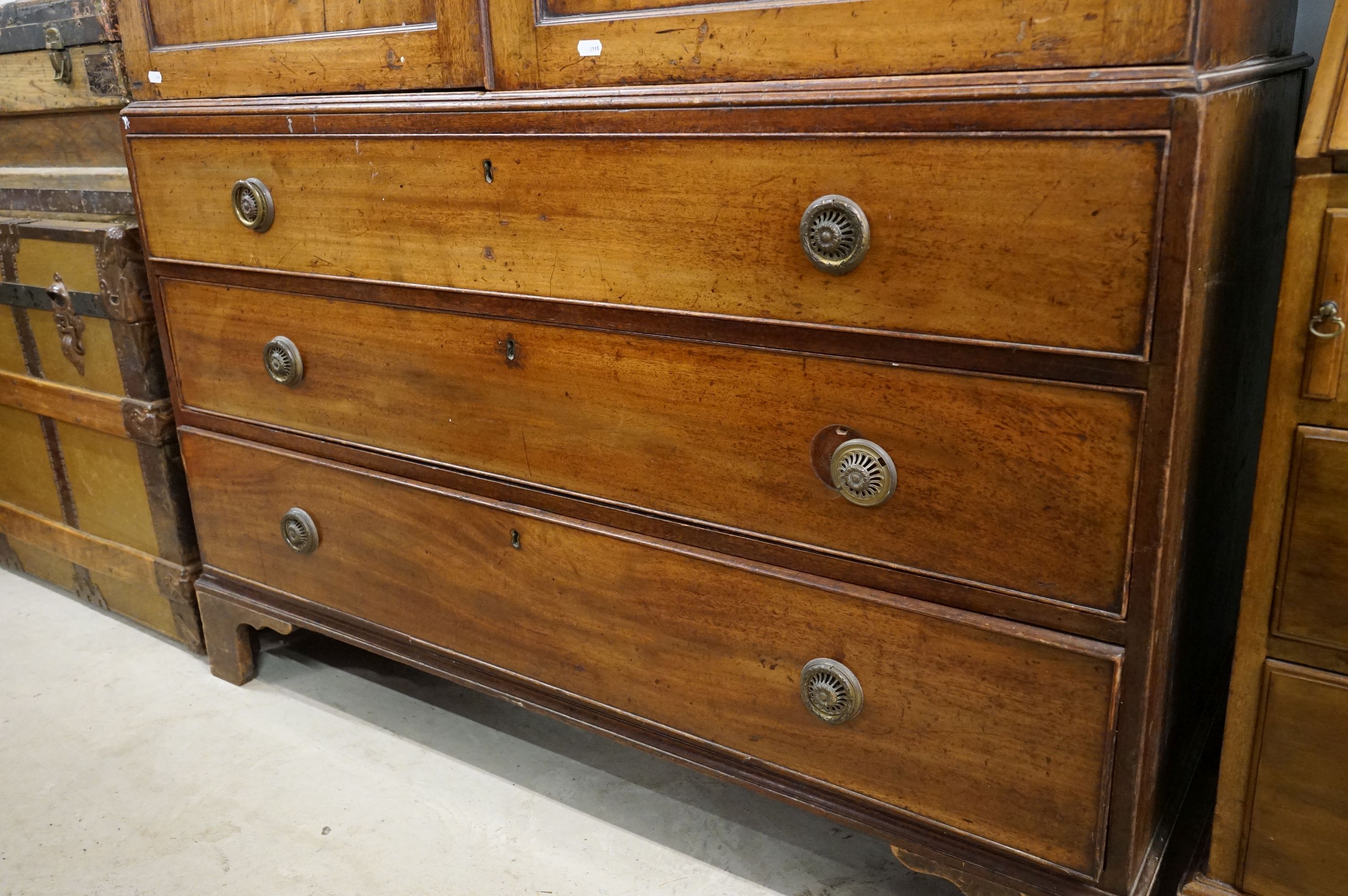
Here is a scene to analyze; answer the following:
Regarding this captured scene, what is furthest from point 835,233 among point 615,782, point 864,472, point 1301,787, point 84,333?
point 84,333

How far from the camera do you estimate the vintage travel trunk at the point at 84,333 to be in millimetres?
1881

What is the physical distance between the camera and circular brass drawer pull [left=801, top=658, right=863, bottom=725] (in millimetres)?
1219

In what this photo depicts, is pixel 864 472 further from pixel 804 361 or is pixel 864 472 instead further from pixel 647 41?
pixel 647 41

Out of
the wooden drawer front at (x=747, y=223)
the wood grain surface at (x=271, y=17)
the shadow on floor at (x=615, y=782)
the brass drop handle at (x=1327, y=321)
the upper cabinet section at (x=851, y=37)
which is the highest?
the wood grain surface at (x=271, y=17)

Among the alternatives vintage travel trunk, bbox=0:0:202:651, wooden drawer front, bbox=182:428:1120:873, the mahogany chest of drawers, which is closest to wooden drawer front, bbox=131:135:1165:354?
the mahogany chest of drawers

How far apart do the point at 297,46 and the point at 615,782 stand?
47.8 inches

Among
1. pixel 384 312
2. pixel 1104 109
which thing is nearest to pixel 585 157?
pixel 384 312

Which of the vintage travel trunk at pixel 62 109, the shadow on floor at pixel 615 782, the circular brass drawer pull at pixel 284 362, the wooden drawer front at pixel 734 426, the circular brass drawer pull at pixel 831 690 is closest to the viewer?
the wooden drawer front at pixel 734 426

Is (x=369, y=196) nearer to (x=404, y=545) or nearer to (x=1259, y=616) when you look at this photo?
(x=404, y=545)

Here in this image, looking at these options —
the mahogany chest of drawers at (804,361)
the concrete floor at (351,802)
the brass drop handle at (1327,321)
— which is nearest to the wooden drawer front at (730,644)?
the mahogany chest of drawers at (804,361)

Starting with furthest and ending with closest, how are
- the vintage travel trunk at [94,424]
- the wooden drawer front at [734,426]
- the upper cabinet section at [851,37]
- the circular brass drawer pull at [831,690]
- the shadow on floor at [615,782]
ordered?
1. the vintage travel trunk at [94,424]
2. the shadow on floor at [615,782]
3. the circular brass drawer pull at [831,690]
4. the wooden drawer front at [734,426]
5. the upper cabinet section at [851,37]

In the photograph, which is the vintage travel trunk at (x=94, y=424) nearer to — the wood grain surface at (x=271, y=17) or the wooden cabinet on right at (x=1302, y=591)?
the wood grain surface at (x=271, y=17)

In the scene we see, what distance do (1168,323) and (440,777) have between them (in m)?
1.32

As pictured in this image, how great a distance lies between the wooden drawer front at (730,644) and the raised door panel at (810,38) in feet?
1.85
